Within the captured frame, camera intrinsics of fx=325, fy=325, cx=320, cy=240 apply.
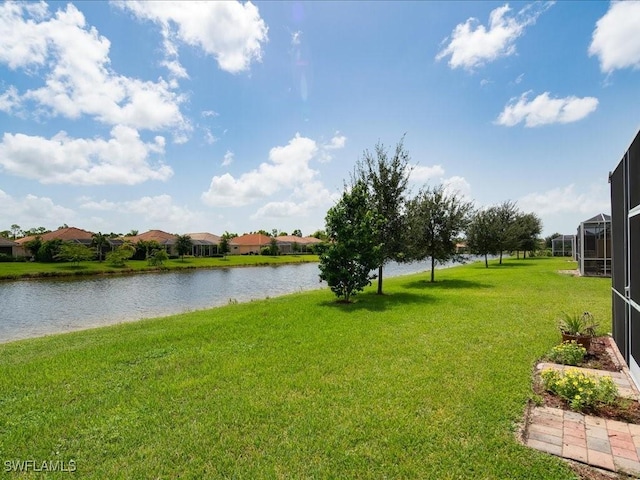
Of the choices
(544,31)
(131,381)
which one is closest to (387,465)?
(131,381)

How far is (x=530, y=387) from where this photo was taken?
A: 459 centimetres

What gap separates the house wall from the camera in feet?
15.1

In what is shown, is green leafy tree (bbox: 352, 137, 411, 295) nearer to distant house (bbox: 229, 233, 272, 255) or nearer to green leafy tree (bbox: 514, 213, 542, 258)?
green leafy tree (bbox: 514, 213, 542, 258)

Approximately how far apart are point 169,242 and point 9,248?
20.8 metres

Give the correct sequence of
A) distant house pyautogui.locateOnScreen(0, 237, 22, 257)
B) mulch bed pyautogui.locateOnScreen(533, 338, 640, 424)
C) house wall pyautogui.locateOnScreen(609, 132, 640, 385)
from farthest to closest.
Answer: distant house pyautogui.locateOnScreen(0, 237, 22, 257), house wall pyautogui.locateOnScreen(609, 132, 640, 385), mulch bed pyautogui.locateOnScreen(533, 338, 640, 424)

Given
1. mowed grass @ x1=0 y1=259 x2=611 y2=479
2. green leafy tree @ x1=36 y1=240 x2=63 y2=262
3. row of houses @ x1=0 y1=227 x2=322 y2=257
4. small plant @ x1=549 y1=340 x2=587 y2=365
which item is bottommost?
mowed grass @ x1=0 y1=259 x2=611 y2=479

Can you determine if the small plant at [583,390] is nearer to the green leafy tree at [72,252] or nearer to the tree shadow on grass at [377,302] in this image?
the tree shadow on grass at [377,302]

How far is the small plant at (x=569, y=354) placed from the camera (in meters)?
5.53

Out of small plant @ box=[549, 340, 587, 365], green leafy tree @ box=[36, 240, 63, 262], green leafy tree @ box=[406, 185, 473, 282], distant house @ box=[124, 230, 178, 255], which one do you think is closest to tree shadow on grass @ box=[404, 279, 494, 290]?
green leafy tree @ box=[406, 185, 473, 282]

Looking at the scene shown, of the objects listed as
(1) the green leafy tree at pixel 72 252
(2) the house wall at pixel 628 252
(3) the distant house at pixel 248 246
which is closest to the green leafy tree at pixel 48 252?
(1) the green leafy tree at pixel 72 252

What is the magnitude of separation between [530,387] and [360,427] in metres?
2.67

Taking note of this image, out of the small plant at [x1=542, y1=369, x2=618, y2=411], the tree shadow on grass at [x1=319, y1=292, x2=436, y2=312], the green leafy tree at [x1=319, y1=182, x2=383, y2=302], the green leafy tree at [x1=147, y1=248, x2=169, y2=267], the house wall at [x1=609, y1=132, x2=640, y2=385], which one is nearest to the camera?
the small plant at [x1=542, y1=369, x2=618, y2=411]

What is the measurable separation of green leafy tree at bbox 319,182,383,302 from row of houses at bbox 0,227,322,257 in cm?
3654

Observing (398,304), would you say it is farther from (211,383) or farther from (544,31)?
(544,31)
